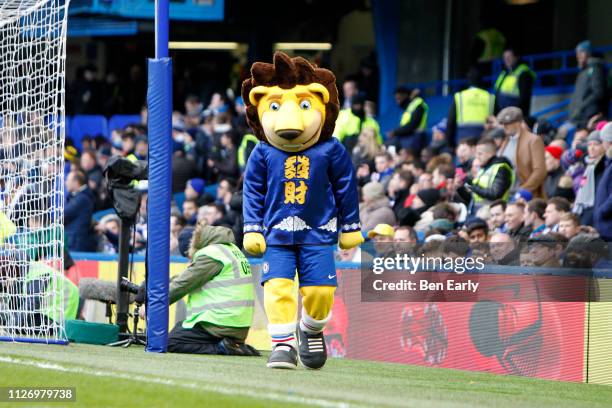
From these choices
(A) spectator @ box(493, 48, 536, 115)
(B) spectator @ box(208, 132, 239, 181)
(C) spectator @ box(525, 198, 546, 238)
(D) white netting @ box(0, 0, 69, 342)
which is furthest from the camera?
(B) spectator @ box(208, 132, 239, 181)

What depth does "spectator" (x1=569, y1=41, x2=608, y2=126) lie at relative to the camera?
1530 centimetres

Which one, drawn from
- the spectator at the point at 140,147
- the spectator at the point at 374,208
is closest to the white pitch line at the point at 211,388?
the spectator at the point at 374,208

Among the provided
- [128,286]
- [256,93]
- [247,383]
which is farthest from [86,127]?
[247,383]

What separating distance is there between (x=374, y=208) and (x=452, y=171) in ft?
3.72

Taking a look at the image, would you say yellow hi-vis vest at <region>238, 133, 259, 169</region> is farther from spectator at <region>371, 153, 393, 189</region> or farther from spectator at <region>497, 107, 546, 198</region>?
spectator at <region>497, 107, 546, 198</region>

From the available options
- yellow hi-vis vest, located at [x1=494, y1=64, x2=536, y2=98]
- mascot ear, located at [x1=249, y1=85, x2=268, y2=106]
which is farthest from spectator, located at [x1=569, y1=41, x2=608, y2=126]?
mascot ear, located at [x1=249, y1=85, x2=268, y2=106]

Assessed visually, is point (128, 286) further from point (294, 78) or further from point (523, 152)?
point (523, 152)

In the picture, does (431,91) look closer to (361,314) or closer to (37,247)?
(361,314)

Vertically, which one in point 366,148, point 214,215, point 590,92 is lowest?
point 214,215

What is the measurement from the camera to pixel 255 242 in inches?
354

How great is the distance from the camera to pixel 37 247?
10680 mm

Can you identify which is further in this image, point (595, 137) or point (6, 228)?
point (595, 137)

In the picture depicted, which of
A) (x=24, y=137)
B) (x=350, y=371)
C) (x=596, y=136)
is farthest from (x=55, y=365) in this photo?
(x=596, y=136)

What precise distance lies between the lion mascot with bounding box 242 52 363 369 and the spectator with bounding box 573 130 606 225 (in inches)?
168
